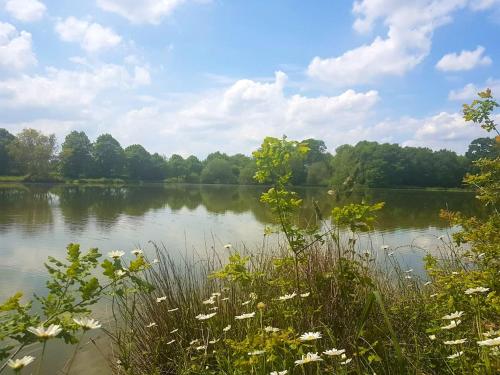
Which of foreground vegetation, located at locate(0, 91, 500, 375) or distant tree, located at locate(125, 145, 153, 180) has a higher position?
distant tree, located at locate(125, 145, 153, 180)

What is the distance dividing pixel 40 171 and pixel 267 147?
235 ft

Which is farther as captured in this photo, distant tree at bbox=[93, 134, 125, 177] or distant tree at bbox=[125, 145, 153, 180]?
distant tree at bbox=[125, 145, 153, 180]

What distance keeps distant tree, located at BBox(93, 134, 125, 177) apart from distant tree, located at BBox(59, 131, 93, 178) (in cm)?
161

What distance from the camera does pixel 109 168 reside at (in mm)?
81875

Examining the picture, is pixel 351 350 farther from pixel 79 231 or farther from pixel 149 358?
pixel 79 231

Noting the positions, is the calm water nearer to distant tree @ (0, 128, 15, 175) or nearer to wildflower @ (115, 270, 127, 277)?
wildflower @ (115, 270, 127, 277)

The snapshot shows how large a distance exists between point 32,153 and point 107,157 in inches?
676

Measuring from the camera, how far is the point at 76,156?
74.9 meters

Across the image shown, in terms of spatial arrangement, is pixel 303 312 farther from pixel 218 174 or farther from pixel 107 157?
pixel 218 174

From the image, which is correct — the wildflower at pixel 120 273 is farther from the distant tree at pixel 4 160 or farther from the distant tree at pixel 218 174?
the distant tree at pixel 218 174

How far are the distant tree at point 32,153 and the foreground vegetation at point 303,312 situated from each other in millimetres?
69155

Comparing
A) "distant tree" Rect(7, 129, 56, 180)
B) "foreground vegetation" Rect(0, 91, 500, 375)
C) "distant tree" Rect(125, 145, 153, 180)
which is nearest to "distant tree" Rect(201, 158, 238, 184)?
"distant tree" Rect(125, 145, 153, 180)

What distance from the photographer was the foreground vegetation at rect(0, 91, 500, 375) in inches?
78.9

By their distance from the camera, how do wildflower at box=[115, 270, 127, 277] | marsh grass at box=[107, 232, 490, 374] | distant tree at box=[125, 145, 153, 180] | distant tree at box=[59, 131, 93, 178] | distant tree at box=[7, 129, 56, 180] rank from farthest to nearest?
1. distant tree at box=[125, 145, 153, 180]
2. distant tree at box=[59, 131, 93, 178]
3. distant tree at box=[7, 129, 56, 180]
4. marsh grass at box=[107, 232, 490, 374]
5. wildflower at box=[115, 270, 127, 277]
